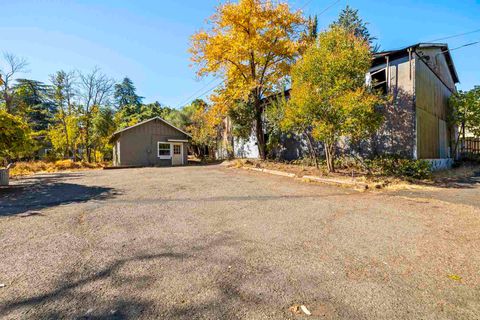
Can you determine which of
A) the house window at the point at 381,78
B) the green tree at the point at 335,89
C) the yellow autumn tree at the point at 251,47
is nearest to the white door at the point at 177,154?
the yellow autumn tree at the point at 251,47

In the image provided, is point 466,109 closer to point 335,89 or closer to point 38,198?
point 335,89

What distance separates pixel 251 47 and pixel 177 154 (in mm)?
11712

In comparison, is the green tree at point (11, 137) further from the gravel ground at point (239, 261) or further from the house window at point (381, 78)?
the house window at point (381, 78)

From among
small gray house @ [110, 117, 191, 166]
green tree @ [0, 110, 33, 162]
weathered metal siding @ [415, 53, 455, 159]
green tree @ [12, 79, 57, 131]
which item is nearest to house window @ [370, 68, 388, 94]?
weathered metal siding @ [415, 53, 455, 159]

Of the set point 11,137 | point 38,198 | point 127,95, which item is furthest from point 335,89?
point 127,95

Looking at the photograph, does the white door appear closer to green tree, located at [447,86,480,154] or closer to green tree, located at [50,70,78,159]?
green tree, located at [50,70,78,159]

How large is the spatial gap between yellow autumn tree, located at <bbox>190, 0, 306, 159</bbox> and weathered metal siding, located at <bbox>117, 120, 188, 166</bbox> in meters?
7.09

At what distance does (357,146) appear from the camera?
38.9 feet

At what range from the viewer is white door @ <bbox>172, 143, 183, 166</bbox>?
2067 cm

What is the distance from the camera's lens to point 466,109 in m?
15.1

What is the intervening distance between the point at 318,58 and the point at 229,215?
25.2ft

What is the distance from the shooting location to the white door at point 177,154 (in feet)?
67.8

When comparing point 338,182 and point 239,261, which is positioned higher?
point 338,182

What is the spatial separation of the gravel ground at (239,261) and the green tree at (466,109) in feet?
46.5
